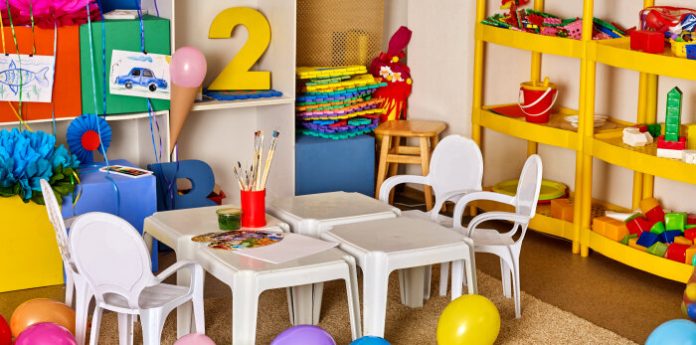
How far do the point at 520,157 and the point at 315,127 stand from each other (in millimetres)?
1032

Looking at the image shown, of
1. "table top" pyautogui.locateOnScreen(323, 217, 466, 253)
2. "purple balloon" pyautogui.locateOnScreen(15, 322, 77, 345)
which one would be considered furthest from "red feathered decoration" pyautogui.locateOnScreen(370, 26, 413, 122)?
"purple balloon" pyautogui.locateOnScreen(15, 322, 77, 345)

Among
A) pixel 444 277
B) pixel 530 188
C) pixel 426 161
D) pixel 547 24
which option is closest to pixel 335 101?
pixel 426 161

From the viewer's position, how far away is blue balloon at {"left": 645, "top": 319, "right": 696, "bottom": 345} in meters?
3.00

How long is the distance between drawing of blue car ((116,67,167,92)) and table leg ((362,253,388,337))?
1613 millimetres

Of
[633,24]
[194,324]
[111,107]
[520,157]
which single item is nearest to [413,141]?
[520,157]

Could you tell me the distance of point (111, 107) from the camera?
426cm

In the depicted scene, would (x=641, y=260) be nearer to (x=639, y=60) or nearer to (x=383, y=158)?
(x=639, y=60)

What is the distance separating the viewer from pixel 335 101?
495 centimetres

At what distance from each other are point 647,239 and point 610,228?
0.20 meters

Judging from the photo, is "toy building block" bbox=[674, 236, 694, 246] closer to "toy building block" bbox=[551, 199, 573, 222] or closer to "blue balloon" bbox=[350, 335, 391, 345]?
"toy building block" bbox=[551, 199, 573, 222]

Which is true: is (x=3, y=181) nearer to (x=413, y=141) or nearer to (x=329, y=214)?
(x=329, y=214)

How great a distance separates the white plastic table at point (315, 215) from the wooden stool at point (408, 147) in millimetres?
1318

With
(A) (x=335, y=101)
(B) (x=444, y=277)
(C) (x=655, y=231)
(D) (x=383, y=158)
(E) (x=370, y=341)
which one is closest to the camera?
(E) (x=370, y=341)

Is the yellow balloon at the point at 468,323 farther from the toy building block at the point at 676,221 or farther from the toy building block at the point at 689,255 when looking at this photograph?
the toy building block at the point at 676,221
